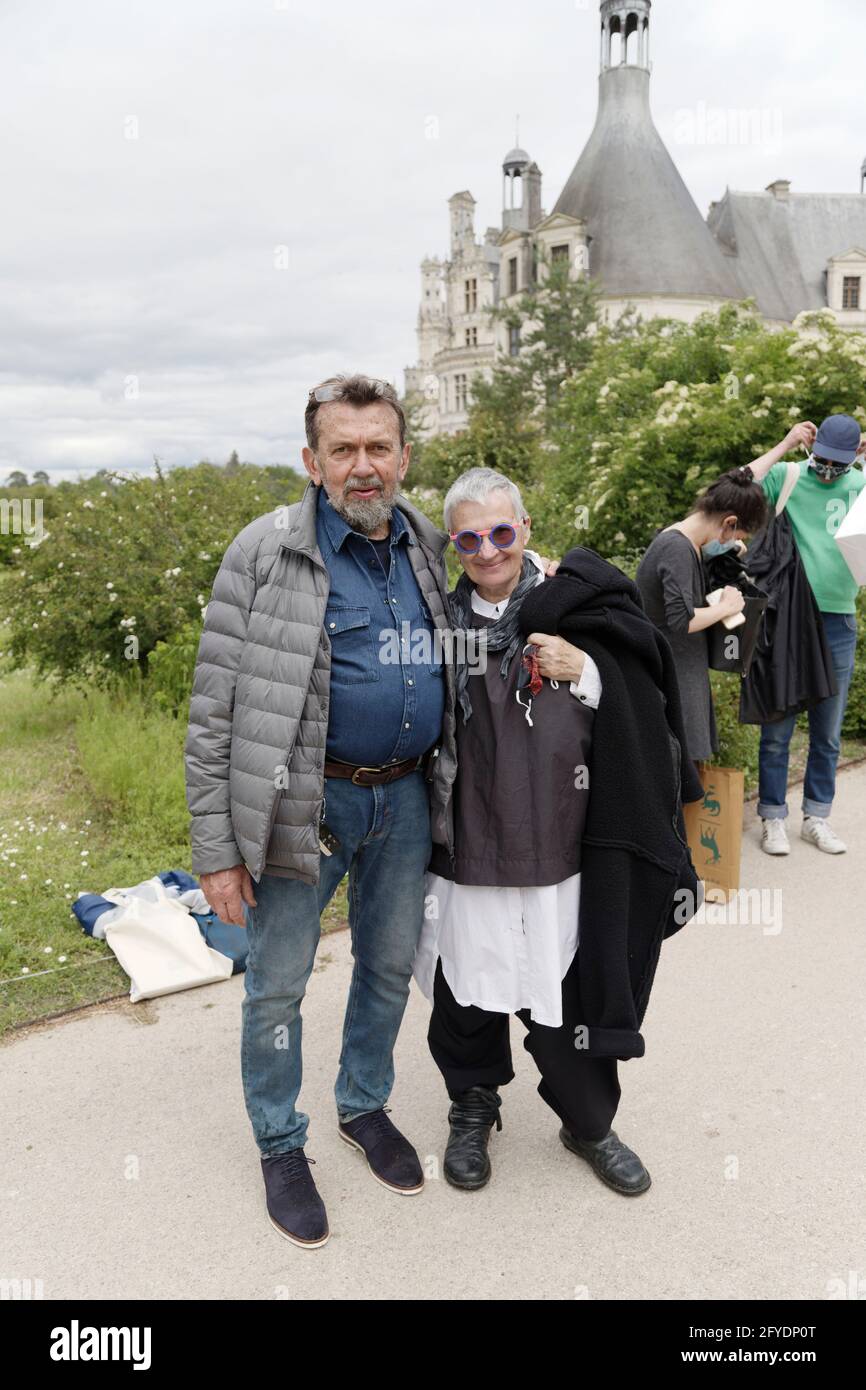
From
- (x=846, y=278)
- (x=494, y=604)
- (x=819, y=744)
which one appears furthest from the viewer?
(x=846, y=278)

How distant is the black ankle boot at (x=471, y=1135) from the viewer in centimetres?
297

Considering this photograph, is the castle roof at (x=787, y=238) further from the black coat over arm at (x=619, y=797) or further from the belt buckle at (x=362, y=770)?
the belt buckle at (x=362, y=770)

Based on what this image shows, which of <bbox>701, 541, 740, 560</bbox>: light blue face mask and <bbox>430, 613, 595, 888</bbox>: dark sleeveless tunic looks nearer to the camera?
<bbox>430, 613, 595, 888</bbox>: dark sleeveless tunic

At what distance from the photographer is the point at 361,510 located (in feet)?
8.57

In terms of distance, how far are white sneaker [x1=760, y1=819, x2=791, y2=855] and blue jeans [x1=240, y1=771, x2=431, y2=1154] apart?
3.30m

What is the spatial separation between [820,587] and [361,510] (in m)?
3.58

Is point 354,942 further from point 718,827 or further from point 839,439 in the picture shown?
point 839,439

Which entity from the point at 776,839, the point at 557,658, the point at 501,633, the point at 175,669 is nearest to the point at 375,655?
the point at 501,633

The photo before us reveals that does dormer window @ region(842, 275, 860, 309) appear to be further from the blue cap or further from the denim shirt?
the denim shirt

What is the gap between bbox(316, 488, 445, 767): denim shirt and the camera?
2607 millimetres

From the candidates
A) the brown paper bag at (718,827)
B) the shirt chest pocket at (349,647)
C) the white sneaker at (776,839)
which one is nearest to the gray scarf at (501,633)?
the shirt chest pocket at (349,647)

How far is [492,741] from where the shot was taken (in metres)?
2.76

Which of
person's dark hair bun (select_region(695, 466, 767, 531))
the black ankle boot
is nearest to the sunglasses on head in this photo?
the black ankle boot
